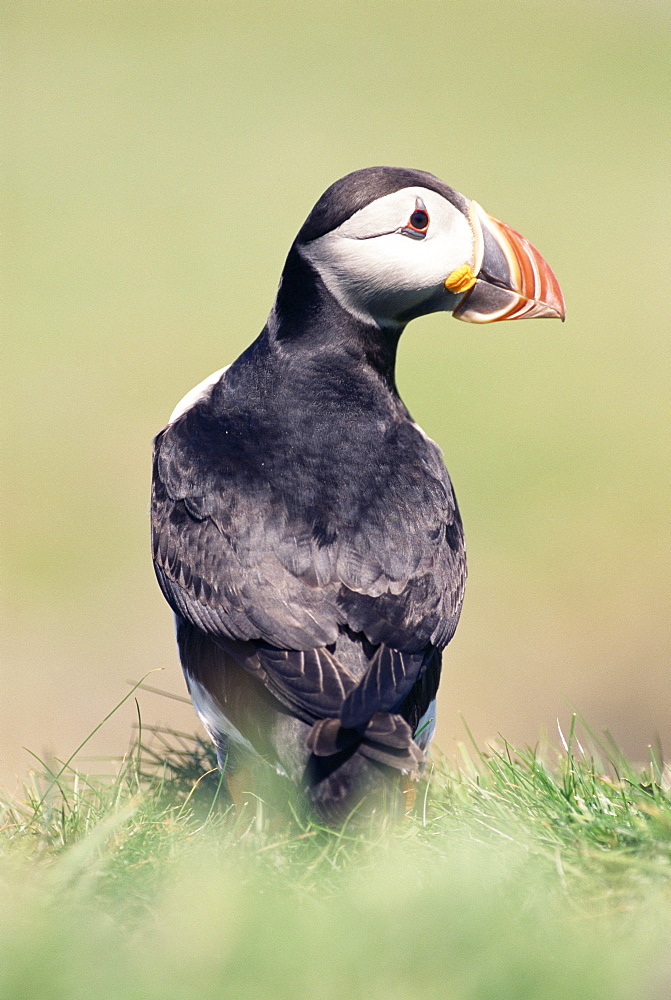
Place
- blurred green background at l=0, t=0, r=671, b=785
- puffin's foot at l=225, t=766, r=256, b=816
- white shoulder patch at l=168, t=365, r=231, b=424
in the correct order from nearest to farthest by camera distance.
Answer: puffin's foot at l=225, t=766, r=256, b=816 < white shoulder patch at l=168, t=365, r=231, b=424 < blurred green background at l=0, t=0, r=671, b=785

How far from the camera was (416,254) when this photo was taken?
162 inches

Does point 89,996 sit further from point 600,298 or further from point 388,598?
point 600,298

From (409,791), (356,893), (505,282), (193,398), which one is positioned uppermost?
(193,398)

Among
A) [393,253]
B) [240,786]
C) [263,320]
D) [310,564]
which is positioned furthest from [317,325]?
[263,320]

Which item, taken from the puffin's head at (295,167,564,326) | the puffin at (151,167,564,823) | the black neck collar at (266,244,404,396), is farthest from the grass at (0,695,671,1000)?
the puffin's head at (295,167,564,326)

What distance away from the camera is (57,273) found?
1619cm

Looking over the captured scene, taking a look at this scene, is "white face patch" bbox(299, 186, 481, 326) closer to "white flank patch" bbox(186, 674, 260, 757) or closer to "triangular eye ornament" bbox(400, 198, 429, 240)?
"triangular eye ornament" bbox(400, 198, 429, 240)

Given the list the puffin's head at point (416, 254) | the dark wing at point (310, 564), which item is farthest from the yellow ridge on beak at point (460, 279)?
the dark wing at point (310, 564)

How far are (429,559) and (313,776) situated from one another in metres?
0.78

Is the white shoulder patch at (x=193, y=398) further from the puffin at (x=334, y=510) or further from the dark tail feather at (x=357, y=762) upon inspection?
the dark tail feather at (x=357, y=762)

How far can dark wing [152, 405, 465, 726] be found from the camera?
3.44m

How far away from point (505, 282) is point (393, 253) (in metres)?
0.44

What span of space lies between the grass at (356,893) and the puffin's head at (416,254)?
1576 millimetres

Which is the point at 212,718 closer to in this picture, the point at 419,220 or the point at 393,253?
the point at 393,253
